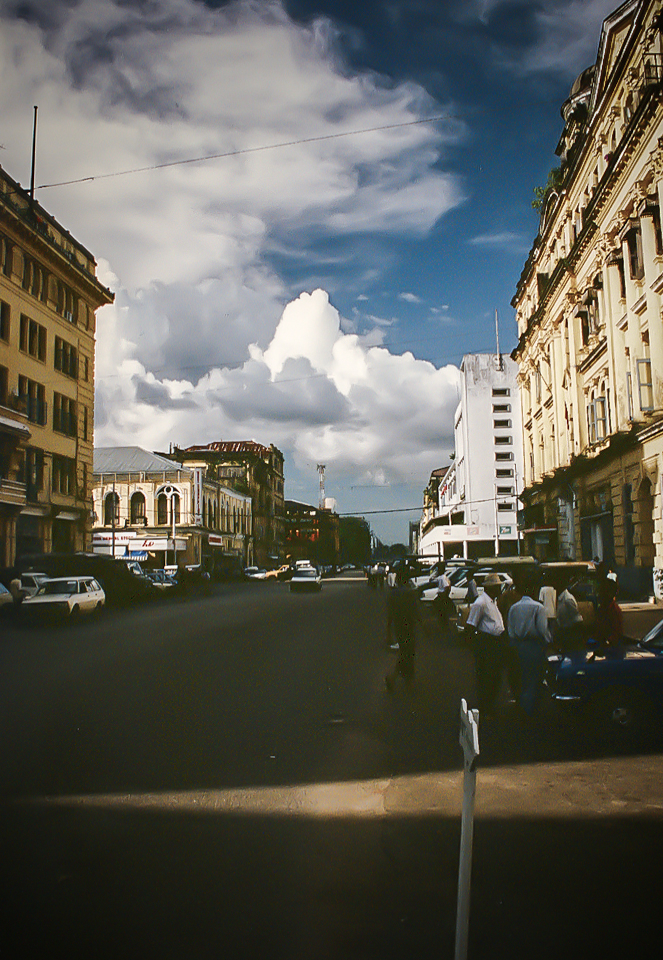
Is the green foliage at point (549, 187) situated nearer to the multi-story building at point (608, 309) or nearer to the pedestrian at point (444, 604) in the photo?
the multi-story building at point (608, 309)

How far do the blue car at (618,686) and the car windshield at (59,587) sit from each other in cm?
1704

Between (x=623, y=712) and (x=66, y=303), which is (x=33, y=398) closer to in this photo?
(x=66, y=303)

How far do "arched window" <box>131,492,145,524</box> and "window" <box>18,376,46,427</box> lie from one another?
108ft

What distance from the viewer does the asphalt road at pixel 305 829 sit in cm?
371

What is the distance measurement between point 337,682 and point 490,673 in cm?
339

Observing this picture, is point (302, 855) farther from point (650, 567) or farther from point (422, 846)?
point (650, 567)

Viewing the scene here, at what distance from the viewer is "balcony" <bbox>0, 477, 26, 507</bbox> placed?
32344 mm

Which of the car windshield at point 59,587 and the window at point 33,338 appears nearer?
the car windshield at point 59,587

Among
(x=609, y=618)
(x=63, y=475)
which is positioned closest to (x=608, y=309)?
(x=609, y=618)

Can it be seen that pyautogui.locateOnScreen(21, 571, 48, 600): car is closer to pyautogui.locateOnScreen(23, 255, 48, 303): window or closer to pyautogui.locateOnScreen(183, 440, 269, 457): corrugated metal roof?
pyautogui.locateOnScreen(23, 255, 48, 303): window

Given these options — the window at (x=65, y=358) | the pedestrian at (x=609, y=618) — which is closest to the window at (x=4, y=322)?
the window at (x=65, y=358)

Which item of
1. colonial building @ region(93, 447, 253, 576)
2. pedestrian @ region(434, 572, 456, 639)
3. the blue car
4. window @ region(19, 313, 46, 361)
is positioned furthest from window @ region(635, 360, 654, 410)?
colonial building @ region(93, 447, 253, 576)

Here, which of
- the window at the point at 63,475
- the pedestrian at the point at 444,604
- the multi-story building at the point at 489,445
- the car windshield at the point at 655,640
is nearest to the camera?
the car windshield at the point at 655,640

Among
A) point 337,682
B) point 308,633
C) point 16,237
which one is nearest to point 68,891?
point 337,682
